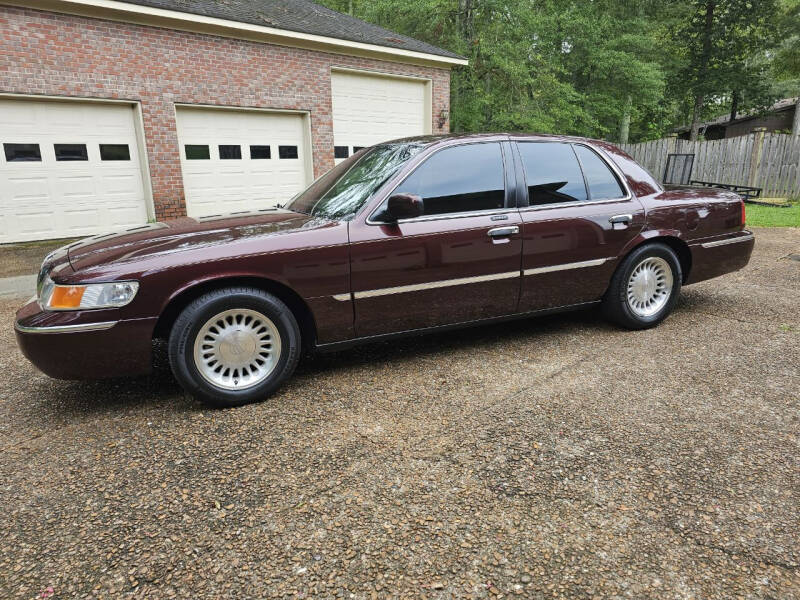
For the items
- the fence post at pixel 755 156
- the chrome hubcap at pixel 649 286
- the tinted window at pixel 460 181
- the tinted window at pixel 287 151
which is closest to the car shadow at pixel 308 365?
the chrome hubcap at pixel 649 286

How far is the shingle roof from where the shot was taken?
395 inches

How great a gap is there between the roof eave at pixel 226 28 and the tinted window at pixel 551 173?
8.52 meters

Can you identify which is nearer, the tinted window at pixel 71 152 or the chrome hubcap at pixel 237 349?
the chrome hubcap at pixel 237 349

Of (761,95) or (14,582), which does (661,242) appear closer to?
(14,582)

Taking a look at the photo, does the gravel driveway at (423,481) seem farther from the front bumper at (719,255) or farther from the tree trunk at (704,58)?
the tree trunk at (704,58)

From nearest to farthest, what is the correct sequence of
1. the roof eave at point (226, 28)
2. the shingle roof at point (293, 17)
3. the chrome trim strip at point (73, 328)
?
1. the chrome trim strip at point (73, 328)
2. the roof eave at point (226, 28)
3. the shingle roof at point (293, 17)

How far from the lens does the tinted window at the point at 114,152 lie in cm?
955

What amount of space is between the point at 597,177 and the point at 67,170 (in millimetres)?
9122

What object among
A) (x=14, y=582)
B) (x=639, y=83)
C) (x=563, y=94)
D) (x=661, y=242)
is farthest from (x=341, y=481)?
(x=639, y=83)

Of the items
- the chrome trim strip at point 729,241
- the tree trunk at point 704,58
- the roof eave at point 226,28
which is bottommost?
the chrome trim strip at point 729,241

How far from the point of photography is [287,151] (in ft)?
37.9

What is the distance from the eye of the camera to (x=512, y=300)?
3.85 meters

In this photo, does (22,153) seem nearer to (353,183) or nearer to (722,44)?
(353,183)

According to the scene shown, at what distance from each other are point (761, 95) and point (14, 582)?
3711cm
